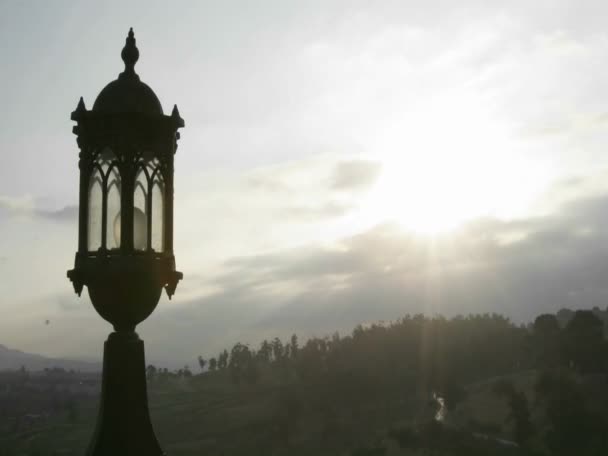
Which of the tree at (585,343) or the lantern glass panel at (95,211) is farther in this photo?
the tree at (585,343)

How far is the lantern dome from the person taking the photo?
6.80m

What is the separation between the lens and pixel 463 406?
99.4m

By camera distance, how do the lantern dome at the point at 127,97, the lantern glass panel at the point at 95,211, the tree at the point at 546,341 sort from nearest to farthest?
the lantern glass panel at the point at 95,211, the lantern dome at the point at 127,97, the tree at the point at 546,341

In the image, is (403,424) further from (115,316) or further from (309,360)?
(115,316)

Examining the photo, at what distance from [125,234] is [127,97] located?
1.39 m

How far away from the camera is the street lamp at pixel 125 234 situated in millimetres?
6504

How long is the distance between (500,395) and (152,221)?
96654 millimetres

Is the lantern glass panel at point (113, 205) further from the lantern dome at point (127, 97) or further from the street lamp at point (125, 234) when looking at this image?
the lantern dome at point (127, 97)

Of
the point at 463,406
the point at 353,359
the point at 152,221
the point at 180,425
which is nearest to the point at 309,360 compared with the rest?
Result: the point at 353,359

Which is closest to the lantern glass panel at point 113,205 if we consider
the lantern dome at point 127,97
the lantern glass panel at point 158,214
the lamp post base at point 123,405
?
the lantern glass panel at point 158,214

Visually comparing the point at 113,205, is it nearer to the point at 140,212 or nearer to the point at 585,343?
the point at 140,212

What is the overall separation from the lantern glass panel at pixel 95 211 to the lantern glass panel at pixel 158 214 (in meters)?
0.51

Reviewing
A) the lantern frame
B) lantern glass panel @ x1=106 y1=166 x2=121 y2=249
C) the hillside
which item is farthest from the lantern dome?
the hillside

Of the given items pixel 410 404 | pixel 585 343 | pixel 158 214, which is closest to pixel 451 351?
pixel 410 404
